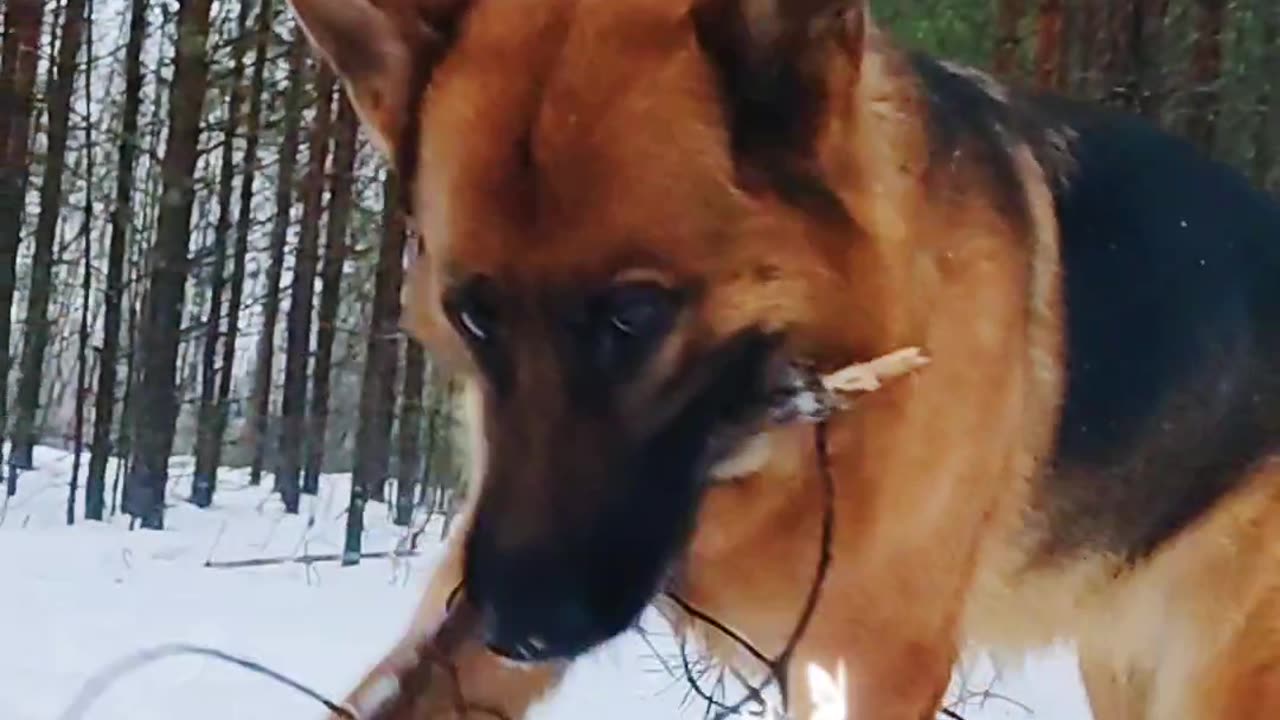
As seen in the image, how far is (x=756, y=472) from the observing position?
102 inches

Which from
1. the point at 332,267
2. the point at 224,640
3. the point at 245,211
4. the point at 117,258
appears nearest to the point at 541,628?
the point at 224,640

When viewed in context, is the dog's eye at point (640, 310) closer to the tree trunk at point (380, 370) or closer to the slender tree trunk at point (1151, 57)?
the slender tree trunk at point (1151, 57)

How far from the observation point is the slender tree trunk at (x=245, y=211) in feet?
42.1

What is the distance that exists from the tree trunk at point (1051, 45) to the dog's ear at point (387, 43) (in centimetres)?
787

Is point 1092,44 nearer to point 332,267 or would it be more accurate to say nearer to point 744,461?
point 332,267

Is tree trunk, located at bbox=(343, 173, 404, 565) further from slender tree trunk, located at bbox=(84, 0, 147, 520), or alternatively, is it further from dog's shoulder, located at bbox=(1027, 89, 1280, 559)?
dog's shoulder, located at bbox=(1027, 89, 1280, 559)

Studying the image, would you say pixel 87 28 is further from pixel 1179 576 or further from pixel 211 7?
pixel 1179 576

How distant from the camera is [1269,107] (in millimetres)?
11008

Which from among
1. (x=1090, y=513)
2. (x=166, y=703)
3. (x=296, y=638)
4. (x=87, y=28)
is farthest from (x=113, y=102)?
(x=1090, y=513)

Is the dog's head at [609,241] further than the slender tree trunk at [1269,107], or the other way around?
the slender tree trunk at [1269,107]

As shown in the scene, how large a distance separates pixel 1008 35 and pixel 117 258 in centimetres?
692

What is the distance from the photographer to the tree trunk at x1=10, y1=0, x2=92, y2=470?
12.1 metres

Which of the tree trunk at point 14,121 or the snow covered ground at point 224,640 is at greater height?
the tree trunk at point 14,121

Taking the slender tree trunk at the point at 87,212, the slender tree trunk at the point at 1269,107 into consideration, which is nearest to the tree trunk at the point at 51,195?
the slender tree trunk at the point at 87,212
